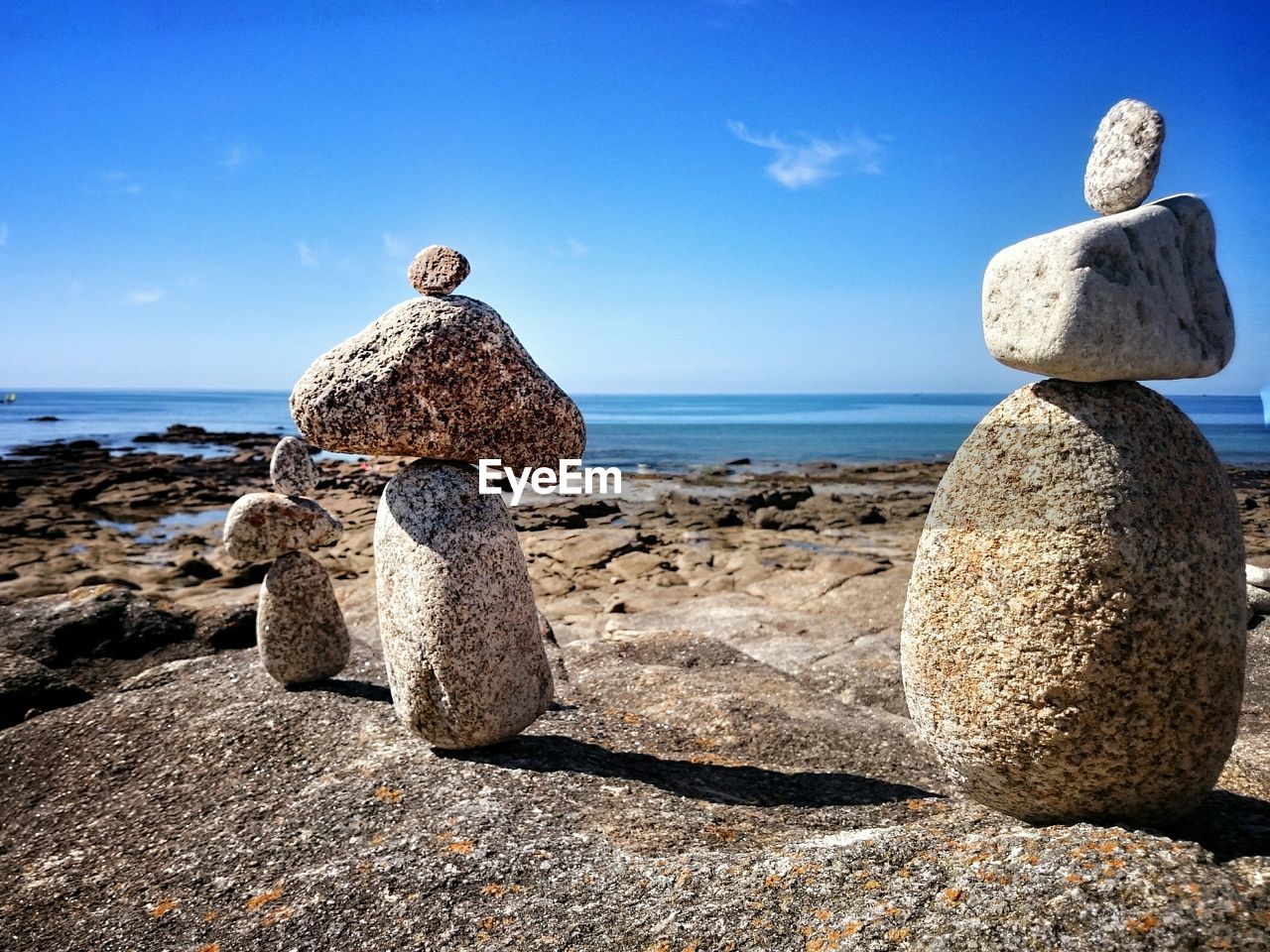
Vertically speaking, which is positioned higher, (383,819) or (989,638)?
(989,638)

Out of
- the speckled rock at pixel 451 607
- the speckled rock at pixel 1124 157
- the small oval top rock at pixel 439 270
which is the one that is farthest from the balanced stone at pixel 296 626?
the speckled rock at pixel 1124 157

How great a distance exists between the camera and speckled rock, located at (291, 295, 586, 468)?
4.13 metres

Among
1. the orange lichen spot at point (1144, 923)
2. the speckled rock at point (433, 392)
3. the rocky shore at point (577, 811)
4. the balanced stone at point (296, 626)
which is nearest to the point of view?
the orange lichen spot at point (1144, 923)

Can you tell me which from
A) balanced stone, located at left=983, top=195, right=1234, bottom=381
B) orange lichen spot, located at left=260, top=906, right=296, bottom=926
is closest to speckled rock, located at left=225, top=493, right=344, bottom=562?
orange lichen spot, located at left=260, top=906, right=296, bottom=926

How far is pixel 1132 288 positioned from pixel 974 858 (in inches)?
87.2

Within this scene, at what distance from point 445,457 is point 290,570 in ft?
7.54

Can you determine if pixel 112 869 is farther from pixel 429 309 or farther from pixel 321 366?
pixel 429 309

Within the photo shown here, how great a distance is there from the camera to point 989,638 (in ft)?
10.6

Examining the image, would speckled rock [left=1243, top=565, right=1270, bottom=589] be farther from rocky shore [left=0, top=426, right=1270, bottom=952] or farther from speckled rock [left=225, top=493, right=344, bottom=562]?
speckled rock [left=225, top=493, right=344, bottom=562]

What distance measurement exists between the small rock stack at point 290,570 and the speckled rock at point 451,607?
1696mm

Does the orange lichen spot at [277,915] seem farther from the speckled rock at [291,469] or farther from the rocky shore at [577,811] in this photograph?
the speckled rock at [291,469]

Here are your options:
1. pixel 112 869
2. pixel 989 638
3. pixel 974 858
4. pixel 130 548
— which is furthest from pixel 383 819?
pixel 130 548

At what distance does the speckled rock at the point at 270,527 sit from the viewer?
579 cm

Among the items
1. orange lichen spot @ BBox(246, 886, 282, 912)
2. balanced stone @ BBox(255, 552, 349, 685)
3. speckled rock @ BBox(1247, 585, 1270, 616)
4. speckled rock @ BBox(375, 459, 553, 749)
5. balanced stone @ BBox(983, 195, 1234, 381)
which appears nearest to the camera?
balanced stone @ BBox(983, 195, 1234, 381)
